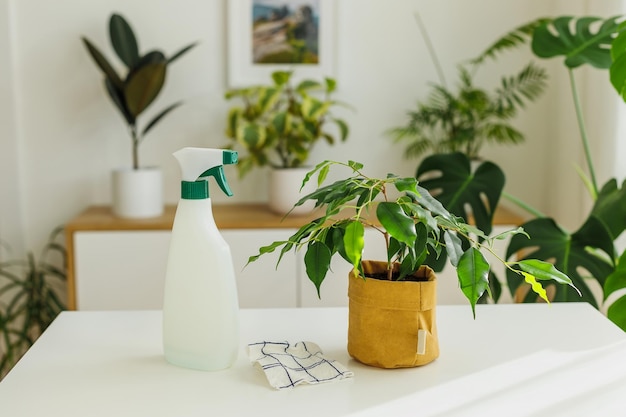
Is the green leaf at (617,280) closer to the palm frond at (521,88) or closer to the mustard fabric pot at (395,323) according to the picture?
the mustard fabric pot at (395,323)

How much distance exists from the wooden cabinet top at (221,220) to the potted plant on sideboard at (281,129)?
66mm

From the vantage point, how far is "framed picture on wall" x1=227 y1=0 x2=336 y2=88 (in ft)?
10.0

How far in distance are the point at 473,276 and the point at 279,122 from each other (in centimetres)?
173

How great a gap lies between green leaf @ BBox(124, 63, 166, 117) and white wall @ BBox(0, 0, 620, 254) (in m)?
0.26

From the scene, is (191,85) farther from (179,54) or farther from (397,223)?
(397,223)

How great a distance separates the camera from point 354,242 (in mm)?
1190

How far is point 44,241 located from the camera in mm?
3115

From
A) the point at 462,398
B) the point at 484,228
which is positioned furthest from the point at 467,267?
the point at 484,228

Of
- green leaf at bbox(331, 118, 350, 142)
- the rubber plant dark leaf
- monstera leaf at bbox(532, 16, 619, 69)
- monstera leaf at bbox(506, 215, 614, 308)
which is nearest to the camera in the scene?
monstera leaf at bbox(506, 215, 614, 308)

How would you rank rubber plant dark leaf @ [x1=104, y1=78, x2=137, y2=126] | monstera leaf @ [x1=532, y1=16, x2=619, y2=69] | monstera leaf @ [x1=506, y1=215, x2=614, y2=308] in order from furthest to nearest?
rubber plant dark leaf @ [x1=104, y1=78, x2=137, y2=126] < monstera leaf @ [x1=532, y1=16, x2=619, y2=69] < monstera leaf @ [x1=506, y1=215, x2=614, y2=308]

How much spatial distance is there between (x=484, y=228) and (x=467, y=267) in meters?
0.98

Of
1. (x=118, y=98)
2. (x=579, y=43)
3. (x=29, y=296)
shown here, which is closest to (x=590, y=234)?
(x=579, y=43)

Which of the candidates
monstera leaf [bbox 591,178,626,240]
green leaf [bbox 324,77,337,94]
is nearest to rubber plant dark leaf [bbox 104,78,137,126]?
green leaf [bbox 324,77,337,94]

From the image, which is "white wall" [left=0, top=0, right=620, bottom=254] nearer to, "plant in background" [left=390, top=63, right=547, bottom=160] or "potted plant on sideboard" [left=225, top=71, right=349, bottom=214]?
"plant in background" [left=390, top=63, right=547, bottom=160]
